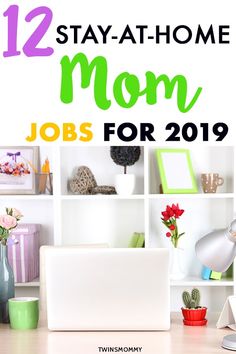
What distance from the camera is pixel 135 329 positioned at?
9.35 feet

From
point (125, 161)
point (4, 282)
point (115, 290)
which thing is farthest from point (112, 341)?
point (125, 161)

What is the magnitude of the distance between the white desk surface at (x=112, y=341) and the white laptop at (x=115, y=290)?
5 centimetres

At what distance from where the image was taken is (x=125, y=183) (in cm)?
429

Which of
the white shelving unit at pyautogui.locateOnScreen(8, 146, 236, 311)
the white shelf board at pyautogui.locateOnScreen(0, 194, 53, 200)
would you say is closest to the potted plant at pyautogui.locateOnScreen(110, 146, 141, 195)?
the white shelving unit at pyautogui.locateOnScreen(8, 146, 236, 311)

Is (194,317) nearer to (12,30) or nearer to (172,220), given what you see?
(172,220)

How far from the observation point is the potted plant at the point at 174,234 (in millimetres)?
4281

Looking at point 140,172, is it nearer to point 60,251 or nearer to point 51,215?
point 51,215

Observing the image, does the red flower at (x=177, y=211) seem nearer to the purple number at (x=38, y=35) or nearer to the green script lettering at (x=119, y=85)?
the green script lettering at (x=119, y=85)

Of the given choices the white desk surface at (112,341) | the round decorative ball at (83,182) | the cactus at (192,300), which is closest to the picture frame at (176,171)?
the round decorative ball at (83,182)

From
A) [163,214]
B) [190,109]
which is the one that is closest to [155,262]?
[163,214]

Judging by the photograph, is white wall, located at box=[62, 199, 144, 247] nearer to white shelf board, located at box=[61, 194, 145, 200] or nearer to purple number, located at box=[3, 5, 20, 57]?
white shelf board, located at box=[61, 194, 145, 200]

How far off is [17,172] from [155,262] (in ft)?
5.58

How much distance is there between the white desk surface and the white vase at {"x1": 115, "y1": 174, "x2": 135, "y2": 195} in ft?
4.73

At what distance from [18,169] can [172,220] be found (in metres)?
0.89
